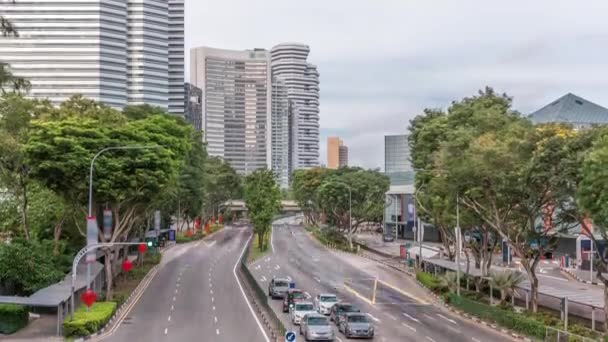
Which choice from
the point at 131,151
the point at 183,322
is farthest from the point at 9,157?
the point at 183,322

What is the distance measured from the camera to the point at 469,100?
60594 mm

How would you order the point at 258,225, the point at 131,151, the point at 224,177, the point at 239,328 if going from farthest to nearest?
→ the point at 224,177 → the point at 258,225 → the point at 131,151 → the point at 239,328

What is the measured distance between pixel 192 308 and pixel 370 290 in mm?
17642

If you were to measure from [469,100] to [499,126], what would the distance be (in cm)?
1054

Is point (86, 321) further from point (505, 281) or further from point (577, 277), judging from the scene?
point (577, 277)

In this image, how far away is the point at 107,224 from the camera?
48969mm

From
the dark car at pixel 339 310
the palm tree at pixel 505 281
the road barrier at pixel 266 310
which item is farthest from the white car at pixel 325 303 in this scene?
the palm tree at pixel 505 281

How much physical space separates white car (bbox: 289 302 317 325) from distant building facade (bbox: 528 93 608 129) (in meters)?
61.7

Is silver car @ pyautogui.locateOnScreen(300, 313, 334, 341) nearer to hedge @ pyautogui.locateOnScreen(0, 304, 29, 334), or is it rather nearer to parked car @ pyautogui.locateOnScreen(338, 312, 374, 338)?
parked car @ pyautogui.locateOnScreen(338, 312, 374, 338)

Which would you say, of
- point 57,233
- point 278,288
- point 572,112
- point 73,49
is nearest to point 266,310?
point 278,288

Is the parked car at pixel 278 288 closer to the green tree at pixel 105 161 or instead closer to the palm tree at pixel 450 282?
the green tree at pixel 105 161

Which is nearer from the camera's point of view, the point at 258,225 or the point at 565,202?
the point at 565,202

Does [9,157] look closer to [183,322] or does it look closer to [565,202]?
[183,322]

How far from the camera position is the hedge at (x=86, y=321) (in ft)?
128
